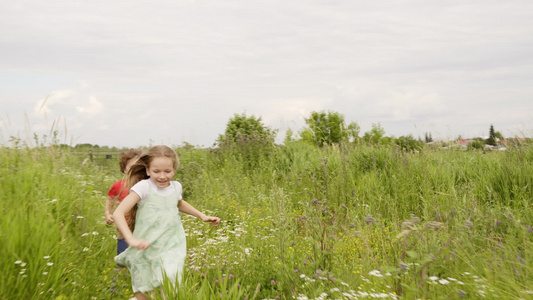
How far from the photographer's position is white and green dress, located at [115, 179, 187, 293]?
3.28 meters

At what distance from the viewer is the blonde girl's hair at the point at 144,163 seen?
3457mm

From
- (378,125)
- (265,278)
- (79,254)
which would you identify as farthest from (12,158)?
(378,125)

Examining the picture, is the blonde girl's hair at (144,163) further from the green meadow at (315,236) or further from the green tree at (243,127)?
the green tree at (243,127)

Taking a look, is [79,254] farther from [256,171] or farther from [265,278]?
[256,171]

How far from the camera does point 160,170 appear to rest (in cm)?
344

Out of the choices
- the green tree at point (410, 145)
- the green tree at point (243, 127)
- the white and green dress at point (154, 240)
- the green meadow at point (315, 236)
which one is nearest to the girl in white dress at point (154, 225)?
the white and green dress at point (154, 240)

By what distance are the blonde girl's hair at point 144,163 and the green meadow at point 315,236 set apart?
0.78 metres

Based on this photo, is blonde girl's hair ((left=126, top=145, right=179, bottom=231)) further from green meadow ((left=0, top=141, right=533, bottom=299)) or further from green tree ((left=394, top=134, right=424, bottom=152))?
green tree ((left=394, top=134, right=424, bottom=152))

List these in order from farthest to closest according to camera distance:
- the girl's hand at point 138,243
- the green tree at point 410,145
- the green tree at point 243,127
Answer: the green tree at point 243,127 < the green tree at point 410,145 < the girl's hand at point 138,243

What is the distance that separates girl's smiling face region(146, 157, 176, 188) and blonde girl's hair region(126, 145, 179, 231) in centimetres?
4

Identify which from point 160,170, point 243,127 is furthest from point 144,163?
point 243,127

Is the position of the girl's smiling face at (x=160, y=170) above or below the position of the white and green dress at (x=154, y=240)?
above

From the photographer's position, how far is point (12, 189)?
5191 millimetres

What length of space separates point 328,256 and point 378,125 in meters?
39.2
